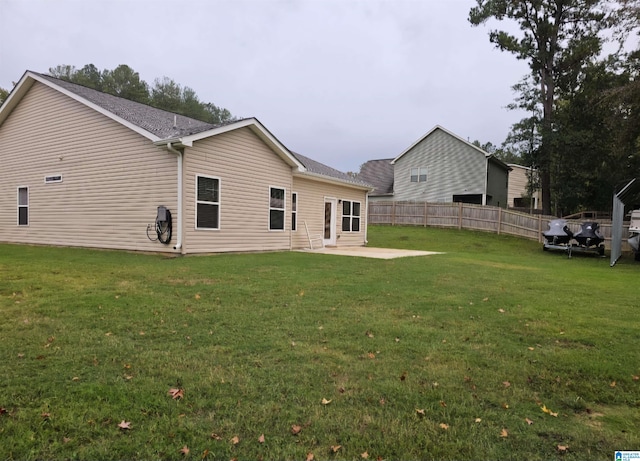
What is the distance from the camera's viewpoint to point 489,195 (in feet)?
89.7

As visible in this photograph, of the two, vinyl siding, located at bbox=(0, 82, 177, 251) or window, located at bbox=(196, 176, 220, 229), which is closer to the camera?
window, located at bbox=(196, 176, 220, 229)

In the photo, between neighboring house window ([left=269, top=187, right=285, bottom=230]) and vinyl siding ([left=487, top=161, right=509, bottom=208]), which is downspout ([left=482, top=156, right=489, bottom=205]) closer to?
vinyl siding ([left=487, top=161, right=509, bottom=208])

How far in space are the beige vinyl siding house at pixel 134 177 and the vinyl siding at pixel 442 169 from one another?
15.9m

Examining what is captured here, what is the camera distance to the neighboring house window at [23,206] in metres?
13.3

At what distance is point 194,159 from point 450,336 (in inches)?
324

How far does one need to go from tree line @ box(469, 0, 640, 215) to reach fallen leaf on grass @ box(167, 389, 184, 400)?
23588 millimetres

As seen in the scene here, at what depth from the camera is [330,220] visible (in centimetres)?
1600

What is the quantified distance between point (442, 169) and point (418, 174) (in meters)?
1.76

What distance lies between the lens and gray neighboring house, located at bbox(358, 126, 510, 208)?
2689 centimetres

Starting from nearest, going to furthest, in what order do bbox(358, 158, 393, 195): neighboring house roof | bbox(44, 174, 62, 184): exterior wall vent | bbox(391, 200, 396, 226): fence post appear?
bbox(44, 174, 62, 184): exterior wall vent → bbox(391, 200, 396, 226): fence post → bbox(358, 158, 393, 195): neighboring house roof

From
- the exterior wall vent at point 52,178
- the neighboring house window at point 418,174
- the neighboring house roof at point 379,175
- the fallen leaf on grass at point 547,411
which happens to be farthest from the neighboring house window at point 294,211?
the neighboring house roof at point 379,175

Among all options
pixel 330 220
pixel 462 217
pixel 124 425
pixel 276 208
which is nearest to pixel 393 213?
pixel 462 217

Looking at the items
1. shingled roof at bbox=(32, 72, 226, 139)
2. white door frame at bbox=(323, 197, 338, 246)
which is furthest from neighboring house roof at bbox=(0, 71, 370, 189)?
white door frame at bbox=(323, 197, 338, 246)

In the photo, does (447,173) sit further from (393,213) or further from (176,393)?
(176,393)
